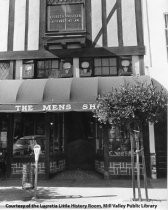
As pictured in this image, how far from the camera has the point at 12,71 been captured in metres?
13.4

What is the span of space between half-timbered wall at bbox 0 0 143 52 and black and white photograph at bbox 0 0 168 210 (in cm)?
5

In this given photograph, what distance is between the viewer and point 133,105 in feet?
26.7

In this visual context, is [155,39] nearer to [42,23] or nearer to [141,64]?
[141,64]

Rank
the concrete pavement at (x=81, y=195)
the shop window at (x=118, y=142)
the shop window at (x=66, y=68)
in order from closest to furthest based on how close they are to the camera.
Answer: the concrete pavement at (x=81, y=195) < the shop window at (x=118, y=142) < the shop window at (x=66, y=68)

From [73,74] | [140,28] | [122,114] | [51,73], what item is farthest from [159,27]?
[122,114]

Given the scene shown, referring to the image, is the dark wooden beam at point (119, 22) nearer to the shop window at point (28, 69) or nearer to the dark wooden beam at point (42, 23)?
the dark wooden beam at point (42, 23)

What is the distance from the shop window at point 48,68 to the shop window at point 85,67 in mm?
1081

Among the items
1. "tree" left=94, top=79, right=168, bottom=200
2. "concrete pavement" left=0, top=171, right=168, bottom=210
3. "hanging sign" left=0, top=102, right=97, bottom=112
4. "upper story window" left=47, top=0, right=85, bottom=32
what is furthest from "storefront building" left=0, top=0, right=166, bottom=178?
"tree" left=94, top=79, right=168, bottom=200

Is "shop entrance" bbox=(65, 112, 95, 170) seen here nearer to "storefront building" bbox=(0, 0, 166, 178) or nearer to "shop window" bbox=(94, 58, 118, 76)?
"storefront building" bbox=(0, 0, 166, 178)

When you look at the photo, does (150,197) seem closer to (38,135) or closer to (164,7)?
(38,135)

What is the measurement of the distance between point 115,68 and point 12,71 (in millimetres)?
4739

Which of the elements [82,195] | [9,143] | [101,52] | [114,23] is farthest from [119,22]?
[82,195]

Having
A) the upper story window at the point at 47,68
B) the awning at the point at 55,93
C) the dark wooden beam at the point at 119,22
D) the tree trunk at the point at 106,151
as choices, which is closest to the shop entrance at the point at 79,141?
the tree trunk at the point at 106,151

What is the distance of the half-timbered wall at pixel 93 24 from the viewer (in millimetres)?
13164
